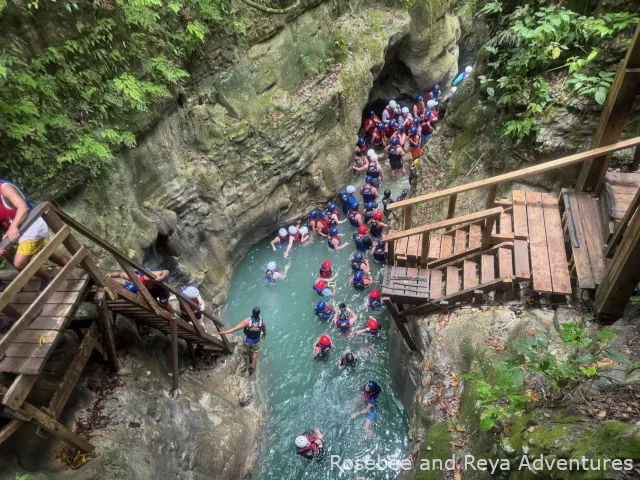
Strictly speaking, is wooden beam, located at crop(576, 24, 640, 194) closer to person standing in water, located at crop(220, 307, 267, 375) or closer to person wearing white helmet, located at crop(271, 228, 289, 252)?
person standing in water, located at crop(220, 307, 267, 375)

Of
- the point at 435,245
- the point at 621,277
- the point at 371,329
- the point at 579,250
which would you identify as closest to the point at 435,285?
the point at 435,245

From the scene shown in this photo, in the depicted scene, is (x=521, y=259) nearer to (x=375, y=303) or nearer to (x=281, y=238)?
(x=375, y=303)

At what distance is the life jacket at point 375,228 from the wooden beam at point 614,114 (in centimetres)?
656

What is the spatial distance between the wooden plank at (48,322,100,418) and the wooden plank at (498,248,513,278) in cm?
688

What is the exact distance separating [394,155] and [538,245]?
9.52 meters

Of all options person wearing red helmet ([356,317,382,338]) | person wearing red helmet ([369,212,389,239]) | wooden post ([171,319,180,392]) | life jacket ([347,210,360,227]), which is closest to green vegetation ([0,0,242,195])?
wooden post ([171,319,180,392])

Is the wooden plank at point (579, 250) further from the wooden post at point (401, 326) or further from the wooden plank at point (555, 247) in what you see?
the wooden post at point (401, 326)

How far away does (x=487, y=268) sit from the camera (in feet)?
24.1

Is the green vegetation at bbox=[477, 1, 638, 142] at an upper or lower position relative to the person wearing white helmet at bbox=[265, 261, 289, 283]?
upper

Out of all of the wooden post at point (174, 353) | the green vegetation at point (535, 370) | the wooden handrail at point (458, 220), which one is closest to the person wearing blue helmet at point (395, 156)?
the wooden handrail at point (458, 220)

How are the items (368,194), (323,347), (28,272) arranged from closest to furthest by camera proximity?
(28,272) → (323,347) → (368,194)

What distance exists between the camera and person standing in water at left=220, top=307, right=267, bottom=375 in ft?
32.7

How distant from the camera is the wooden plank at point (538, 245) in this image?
636 cm

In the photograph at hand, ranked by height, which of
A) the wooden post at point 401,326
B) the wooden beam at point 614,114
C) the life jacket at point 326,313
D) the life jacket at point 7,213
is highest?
the wooden beam at point 614,114
